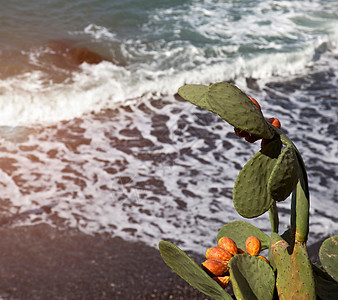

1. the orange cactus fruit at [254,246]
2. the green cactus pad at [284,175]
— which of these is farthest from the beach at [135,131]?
the green cactus pad at [284,175]

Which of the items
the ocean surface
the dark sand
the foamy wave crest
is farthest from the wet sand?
the foamy wave crest

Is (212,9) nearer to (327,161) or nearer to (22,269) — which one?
(327,161)

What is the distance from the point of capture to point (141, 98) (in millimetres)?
5918

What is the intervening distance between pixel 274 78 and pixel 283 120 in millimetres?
1622

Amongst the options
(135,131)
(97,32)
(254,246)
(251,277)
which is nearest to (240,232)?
(254,246)

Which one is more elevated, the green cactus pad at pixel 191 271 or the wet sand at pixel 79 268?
the green cactus pad at pixel 191 271

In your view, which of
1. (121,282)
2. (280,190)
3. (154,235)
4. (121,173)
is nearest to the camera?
(280,190)

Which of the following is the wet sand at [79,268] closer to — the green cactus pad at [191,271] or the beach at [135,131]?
the beach at [135,131]

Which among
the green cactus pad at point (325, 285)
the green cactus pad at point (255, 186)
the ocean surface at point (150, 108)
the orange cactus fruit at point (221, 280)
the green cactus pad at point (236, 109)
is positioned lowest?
the ocean surface at point (150, 108)

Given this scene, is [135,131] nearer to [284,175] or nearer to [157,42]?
[157,42]

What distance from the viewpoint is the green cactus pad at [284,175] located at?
0.72 metres

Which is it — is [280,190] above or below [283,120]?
above

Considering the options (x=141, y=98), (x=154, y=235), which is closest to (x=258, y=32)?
(x=141, y=98)

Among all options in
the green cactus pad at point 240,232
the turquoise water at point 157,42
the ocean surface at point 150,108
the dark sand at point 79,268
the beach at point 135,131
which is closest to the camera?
the green cactus pad at point 240,232
